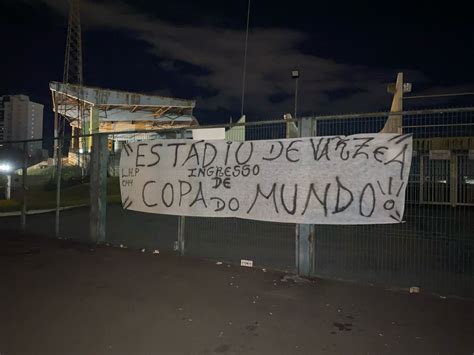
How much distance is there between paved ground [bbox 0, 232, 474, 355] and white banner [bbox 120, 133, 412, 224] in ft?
3.45

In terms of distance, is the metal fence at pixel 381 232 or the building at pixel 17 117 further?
the building at pixel 17 117

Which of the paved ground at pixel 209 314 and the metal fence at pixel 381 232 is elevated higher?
the metal fence at pixel 381 232

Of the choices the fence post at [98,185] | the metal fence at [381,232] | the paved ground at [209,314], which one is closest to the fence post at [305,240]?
the metal fence at [381,232]

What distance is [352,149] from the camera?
201 inches

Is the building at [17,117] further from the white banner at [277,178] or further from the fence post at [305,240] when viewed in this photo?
the fence post at [305,240]

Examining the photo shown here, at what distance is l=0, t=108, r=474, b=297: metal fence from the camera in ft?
15.7

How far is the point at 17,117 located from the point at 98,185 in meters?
138

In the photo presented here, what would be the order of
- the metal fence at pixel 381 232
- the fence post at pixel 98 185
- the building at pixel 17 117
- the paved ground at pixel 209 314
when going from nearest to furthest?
the paved ground at pixel 209 314, the metal fence at pixel 381 232, the fence post at pixel 98 185, the building at pixel 17 117

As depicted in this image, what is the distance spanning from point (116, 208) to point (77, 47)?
47002mm

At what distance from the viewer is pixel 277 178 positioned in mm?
5613

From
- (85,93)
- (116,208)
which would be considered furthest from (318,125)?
(85,93)

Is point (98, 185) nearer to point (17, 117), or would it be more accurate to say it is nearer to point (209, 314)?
point (209, 314)

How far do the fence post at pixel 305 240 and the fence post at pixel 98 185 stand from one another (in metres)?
4.35

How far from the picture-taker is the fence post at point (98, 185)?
756 centimetres
